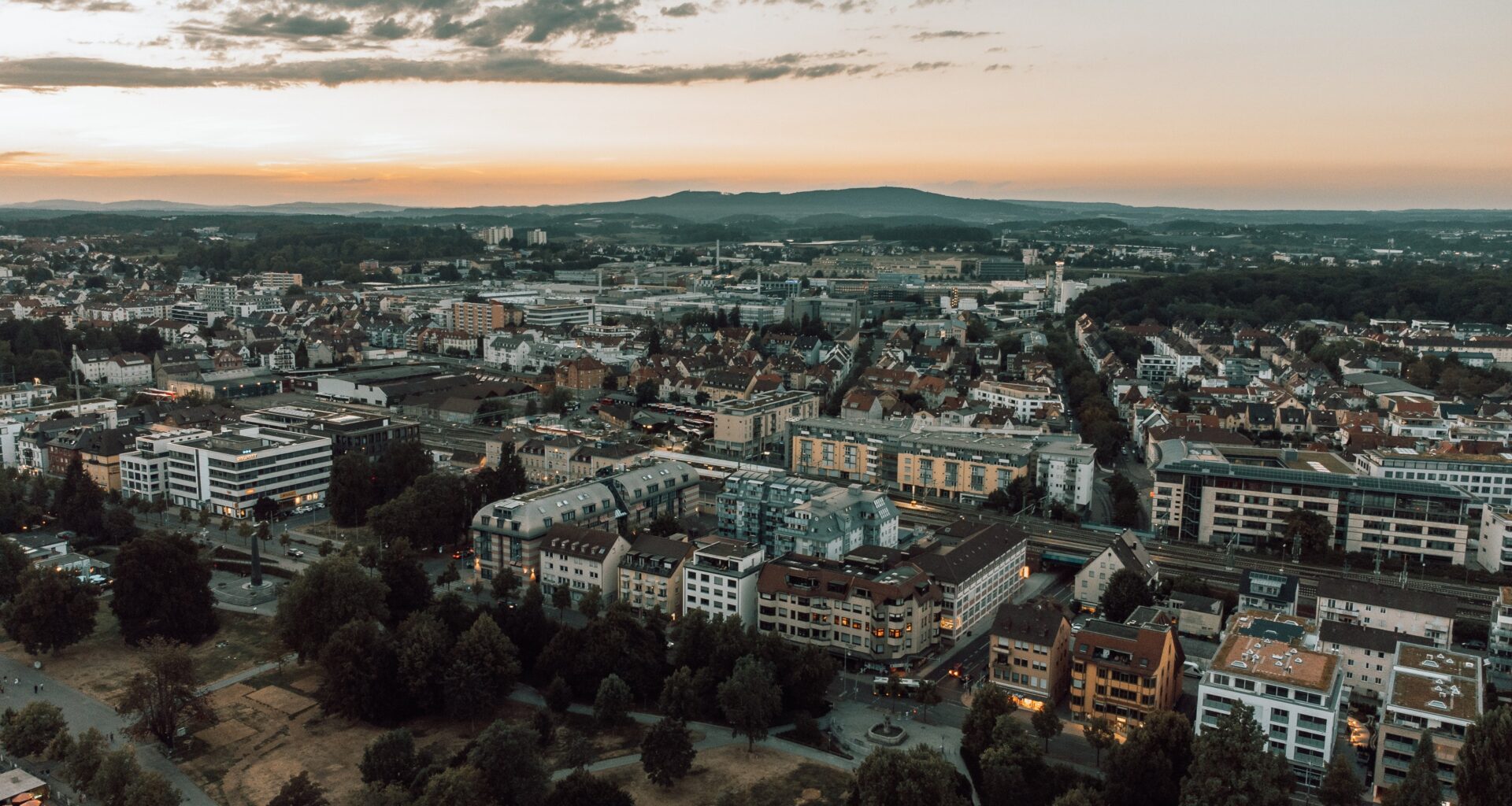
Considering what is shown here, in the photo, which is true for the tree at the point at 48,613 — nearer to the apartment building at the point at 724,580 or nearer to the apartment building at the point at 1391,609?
the apartment building at the point at 724,580

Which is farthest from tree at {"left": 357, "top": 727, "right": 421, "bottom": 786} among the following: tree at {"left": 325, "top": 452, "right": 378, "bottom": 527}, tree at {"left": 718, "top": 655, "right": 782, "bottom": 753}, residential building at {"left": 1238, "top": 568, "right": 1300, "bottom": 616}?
residential building at {"left": 1238, "top": 568, "right": 1300, "bottom": 616}

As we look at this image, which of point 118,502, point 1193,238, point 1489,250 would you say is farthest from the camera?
point 1193,238

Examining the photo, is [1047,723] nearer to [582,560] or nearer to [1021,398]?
[582,560]

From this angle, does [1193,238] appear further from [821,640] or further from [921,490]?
[821,640]

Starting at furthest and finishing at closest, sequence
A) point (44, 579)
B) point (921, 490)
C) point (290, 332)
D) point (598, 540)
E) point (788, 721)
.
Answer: point (290, 332), point (921, 490), point (598, 540), point (44, 579), point (788, 721)

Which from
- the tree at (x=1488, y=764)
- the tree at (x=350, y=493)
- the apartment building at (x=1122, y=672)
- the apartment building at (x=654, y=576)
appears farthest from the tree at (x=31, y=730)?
the tree at (x=1488, y=764)

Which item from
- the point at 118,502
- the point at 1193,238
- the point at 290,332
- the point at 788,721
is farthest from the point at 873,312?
the point at 1193,238
